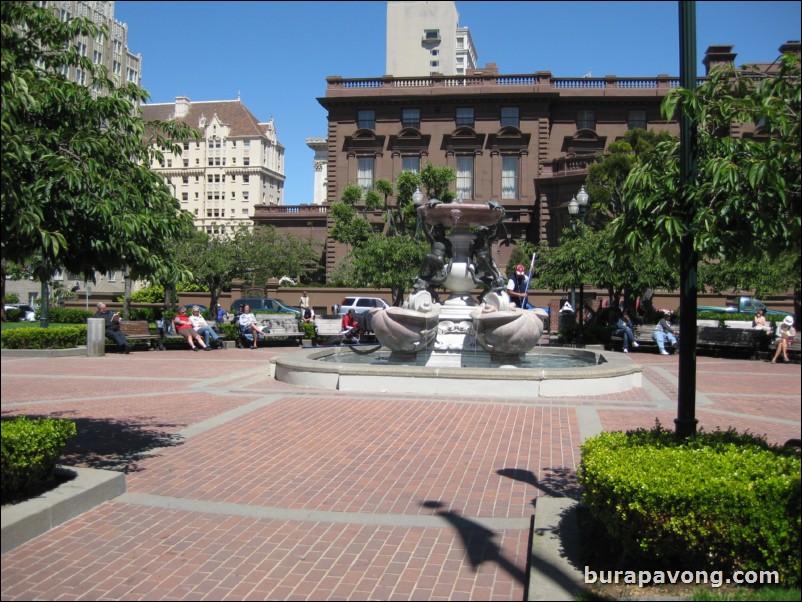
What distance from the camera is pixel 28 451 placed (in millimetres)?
5656

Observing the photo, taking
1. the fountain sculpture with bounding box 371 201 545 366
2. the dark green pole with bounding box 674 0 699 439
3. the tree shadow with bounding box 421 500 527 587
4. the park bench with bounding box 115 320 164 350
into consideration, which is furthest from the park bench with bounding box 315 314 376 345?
the dark green pole with bounding box 674 0 699 439

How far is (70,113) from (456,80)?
48716 millimetres

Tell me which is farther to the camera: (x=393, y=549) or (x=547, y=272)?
(x=547, y=272)

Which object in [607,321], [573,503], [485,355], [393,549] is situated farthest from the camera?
[607,321]

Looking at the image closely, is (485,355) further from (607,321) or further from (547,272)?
(607,321)

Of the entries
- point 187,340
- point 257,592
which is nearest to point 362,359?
point 187,340

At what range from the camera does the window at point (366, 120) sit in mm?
52938

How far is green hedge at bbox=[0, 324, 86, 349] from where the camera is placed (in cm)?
1964

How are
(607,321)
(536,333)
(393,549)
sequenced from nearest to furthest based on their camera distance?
(393,549), (536,333), (607,321)

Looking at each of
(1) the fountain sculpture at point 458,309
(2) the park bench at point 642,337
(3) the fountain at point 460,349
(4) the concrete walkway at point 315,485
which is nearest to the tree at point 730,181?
(4) the concrete walkway at point 315,485

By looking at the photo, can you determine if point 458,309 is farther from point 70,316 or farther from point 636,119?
point 636,119

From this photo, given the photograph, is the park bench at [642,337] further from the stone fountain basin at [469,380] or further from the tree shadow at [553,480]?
the tree shadow at [553,480]

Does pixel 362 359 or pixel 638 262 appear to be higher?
pixel 638 262

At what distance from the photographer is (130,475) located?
7.30m
